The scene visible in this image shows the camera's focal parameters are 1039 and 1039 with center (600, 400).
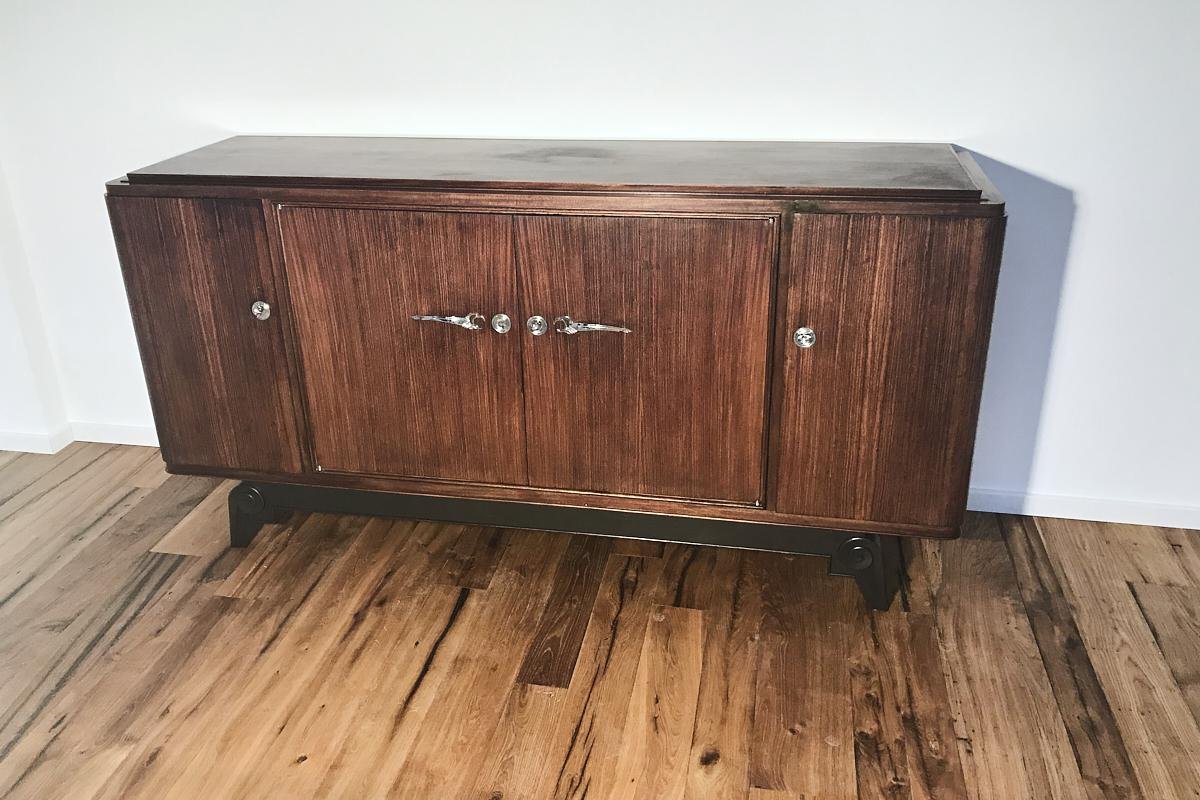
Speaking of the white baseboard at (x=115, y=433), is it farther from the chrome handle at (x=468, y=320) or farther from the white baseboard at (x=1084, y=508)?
the white baseboard at (x=1084, y=508)

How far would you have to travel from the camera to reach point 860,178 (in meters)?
1.40

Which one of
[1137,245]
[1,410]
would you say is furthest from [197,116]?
[1137,245]

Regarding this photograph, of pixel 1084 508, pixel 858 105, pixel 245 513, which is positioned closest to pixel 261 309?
pixel 245 513

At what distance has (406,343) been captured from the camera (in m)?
1.55

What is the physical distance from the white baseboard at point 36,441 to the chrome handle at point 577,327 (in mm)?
1274

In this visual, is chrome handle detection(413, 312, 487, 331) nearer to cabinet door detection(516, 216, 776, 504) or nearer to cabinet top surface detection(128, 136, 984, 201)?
cabinet door detection(516, 216, 776, 504)

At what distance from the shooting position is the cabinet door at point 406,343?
148 cm

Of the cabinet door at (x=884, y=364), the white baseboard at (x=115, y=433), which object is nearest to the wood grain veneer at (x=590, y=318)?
the cabinet door at (x=884, y=364)

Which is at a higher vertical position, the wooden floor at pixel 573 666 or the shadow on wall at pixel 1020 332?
the shadow on wall at pixel 1020 332

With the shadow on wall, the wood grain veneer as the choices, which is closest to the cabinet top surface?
the wood grain veneer

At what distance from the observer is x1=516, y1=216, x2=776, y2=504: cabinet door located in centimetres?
141

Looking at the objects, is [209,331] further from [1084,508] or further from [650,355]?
[1084,508]

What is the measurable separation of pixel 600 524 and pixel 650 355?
0.33m

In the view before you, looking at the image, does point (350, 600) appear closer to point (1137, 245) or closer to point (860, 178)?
point (860, 178)
